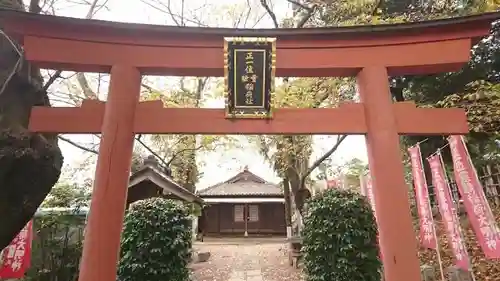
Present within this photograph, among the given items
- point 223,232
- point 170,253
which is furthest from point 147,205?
point 223,232

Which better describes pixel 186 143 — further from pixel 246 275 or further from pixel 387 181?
pixel 387 181

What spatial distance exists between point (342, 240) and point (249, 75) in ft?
12.4

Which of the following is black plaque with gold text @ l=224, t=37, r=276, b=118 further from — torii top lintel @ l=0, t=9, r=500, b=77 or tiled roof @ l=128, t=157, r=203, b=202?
tiled roof @ l=128, t=157, r=203, b=202

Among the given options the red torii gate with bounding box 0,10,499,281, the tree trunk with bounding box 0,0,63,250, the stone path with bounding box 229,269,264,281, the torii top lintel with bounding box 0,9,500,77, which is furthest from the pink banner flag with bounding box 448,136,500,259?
the stone path with bounding box 229,269,264,281

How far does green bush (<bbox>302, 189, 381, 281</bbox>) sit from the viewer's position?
647 cm

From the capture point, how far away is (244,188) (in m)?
27.2

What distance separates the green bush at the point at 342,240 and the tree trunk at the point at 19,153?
495 centimetres

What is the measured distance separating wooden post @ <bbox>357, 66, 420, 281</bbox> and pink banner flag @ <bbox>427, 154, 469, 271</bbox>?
99.3 inches

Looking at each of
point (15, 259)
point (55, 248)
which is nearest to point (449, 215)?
point (15, 259)

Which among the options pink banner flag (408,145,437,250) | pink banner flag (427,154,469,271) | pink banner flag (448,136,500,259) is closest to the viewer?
pink banner flag (448,136,500,259)

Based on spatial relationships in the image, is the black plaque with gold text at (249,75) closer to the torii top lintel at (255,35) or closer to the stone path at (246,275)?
the torii top lintel at (255,35)

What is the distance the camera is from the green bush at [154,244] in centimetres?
594

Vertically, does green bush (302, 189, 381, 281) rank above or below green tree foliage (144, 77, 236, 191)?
below

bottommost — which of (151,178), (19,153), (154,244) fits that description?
(154,244)
